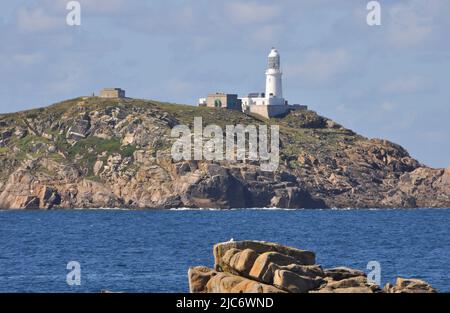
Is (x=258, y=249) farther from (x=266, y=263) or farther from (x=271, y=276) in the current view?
(x=271, y=276)

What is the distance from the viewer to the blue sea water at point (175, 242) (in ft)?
249

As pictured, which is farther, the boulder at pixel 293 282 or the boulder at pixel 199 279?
the boulder at pixel 199 279

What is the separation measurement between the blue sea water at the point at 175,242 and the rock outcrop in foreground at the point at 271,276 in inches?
779

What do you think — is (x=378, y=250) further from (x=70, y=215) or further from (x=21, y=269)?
(x=70, y=215)

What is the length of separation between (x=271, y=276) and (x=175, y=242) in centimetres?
7541

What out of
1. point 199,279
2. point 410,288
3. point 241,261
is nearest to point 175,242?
point 199,279

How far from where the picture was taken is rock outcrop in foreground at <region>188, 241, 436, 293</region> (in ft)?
137

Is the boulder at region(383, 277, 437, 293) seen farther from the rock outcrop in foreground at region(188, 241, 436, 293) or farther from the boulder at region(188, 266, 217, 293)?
the boulder at region(188, 266, 217, 293)

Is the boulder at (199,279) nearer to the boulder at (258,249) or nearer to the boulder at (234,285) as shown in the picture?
the boulder at (234,285)

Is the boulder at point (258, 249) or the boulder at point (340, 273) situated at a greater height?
the boulder at point (258, 249)

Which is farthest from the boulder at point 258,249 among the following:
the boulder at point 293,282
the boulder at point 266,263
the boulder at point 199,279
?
the boulder at point 293,282

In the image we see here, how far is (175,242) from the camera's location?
11681 centimetres
